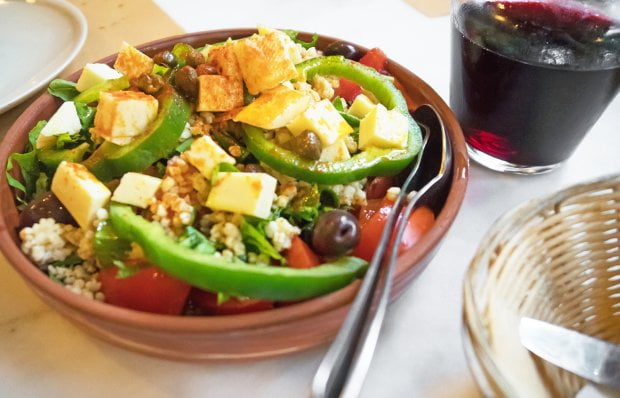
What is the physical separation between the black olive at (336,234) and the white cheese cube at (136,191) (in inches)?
10.1

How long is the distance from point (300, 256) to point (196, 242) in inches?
5.8

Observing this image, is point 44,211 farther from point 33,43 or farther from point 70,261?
point 33,43

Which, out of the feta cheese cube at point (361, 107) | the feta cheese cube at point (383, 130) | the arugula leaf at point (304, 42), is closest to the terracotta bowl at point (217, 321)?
the feta cheese cube at point (383, 130)

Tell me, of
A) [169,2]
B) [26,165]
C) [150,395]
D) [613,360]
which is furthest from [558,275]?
[169,2]

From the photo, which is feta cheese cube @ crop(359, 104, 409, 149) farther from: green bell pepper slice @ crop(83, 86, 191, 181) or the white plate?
the white plate

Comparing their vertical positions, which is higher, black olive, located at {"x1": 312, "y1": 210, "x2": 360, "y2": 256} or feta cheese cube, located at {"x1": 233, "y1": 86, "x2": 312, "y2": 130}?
feta cheese cube, located at {"x1": 233, "y1": 86, "x2": 312, "y2": 130}

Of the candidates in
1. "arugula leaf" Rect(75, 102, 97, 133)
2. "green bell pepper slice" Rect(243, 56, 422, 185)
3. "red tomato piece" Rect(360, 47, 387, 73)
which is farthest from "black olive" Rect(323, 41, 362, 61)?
"arugula leaf" Rect(75, 102, 97, 133)

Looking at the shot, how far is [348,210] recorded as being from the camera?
890 mm

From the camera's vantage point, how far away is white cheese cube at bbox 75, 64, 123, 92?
1.05 meters

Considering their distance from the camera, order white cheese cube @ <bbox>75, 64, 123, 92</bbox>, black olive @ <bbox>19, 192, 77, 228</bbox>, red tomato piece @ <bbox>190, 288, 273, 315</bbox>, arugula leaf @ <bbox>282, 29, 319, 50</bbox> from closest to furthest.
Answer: red tomato piece @ <bbox>190, 288, 273, 315</bbox> → black olive @ <bbox>19, 192, 77, 228</bbox> → white cheese cube @ <bbox>75, 64, 123, 92</bbox> → arugula leaf @ <bbox>282, 29, 319, 50</bbox>

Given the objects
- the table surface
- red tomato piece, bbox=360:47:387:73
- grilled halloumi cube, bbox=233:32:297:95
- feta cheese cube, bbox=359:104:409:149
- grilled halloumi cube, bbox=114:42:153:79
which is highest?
grilled halloumi cube, bbox=233:32:297:95

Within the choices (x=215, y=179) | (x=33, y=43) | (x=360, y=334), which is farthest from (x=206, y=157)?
(x=33, y=43)

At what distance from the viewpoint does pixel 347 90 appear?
110 cm

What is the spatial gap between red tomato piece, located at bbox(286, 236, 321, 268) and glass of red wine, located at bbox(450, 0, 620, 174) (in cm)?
49
